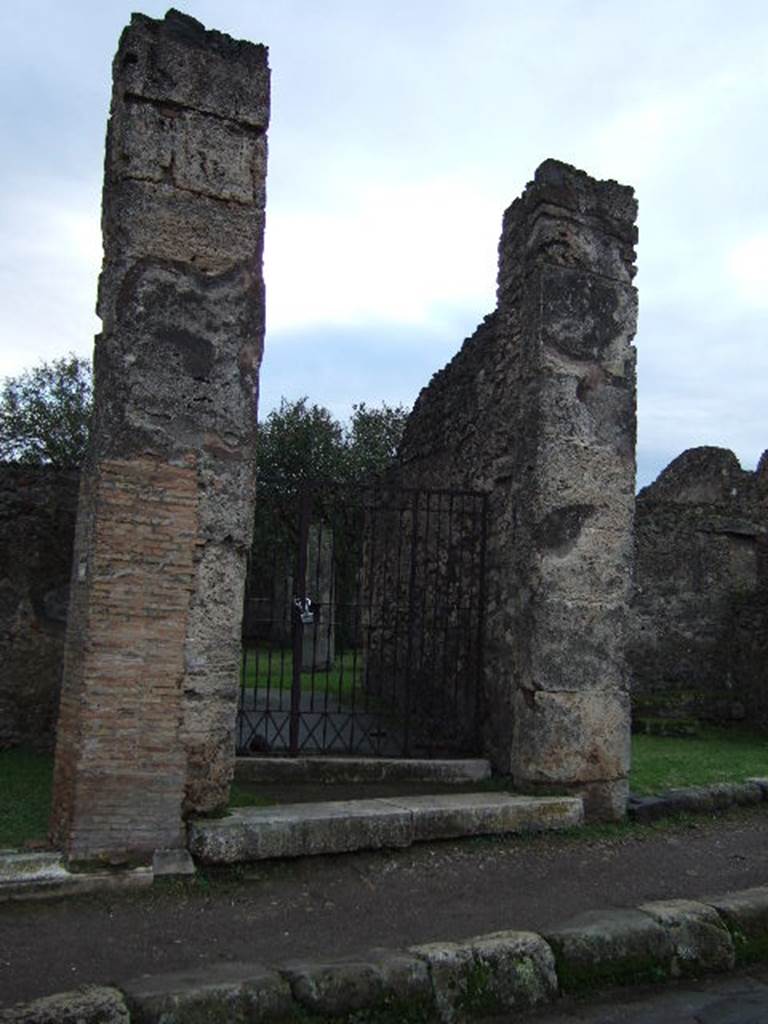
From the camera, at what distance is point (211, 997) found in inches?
137

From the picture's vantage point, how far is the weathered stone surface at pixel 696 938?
14.7ft

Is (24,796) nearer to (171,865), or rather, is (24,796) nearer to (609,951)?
(171,865)

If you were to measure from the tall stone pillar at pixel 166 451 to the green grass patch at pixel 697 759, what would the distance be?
375 centimetres

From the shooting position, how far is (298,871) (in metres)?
5.24

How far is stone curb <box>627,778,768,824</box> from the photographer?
6717 mm

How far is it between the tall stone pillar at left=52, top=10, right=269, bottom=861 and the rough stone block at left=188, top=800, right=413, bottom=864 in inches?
6.7

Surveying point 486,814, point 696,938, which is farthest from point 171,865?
point 696,938

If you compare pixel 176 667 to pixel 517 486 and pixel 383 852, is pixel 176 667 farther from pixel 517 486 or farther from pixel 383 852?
pixel 517 486

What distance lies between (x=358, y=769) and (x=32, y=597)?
277 centimetres

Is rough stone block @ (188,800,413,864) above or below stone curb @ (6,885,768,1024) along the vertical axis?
above

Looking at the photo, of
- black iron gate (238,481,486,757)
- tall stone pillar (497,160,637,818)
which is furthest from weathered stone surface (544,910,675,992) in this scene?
black iron gate (238,481,486,757)

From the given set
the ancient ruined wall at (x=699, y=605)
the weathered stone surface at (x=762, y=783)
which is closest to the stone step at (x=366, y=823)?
the weathered stone surface at (x=762, y=783)

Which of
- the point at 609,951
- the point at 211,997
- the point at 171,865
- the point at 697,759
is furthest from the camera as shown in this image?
the point at 697,759

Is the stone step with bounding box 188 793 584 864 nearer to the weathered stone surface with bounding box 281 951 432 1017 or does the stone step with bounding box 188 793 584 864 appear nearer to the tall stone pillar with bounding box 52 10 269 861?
the tall stone pillar with bounding box 52 10 269 861
